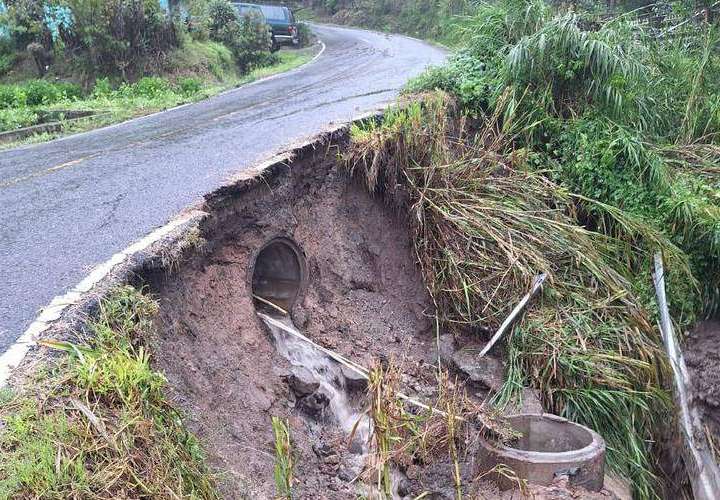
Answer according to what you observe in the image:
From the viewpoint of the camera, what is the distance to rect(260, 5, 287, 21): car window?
24.4 meters

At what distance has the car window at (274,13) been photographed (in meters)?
24.4

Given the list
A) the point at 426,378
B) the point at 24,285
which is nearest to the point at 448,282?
the point at 426,378

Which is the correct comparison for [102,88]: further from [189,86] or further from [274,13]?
[274,13]

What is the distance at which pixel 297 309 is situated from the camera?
6422mm

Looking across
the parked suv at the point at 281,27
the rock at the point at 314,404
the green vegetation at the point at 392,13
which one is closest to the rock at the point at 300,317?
the rock at the point at 314,404

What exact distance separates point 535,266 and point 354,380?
2113 mm

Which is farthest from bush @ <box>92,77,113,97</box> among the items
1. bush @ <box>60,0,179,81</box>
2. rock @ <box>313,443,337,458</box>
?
rock @ <box>313,443,337,458</box>

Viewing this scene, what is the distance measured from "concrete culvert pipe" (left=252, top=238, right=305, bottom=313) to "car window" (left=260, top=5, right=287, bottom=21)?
64.4ft

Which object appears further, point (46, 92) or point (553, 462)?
point (46, 92)

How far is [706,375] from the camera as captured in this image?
272 inches

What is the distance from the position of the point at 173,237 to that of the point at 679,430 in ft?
15.9

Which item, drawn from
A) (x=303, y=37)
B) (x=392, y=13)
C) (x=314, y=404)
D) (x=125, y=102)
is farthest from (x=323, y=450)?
(x=392, y=13)

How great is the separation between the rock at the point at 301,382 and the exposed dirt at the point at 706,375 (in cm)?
393

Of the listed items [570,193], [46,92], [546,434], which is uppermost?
[570,193]
